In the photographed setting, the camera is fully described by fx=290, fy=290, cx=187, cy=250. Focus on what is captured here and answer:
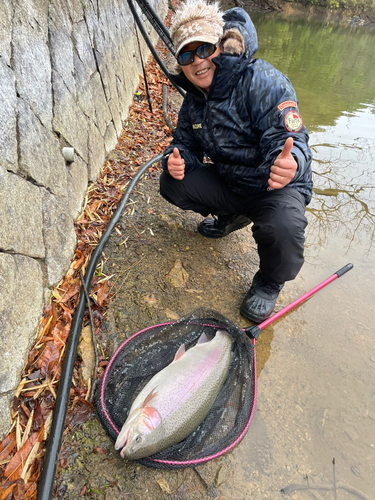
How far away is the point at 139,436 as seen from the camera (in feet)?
5.42

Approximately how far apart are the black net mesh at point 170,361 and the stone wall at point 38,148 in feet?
1.99

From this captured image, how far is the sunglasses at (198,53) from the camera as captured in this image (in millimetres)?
2219

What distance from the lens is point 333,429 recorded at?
201 centimetres

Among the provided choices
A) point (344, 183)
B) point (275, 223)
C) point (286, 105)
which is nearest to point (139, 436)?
point (275, 223)

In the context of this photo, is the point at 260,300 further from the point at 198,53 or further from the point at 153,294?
the point at 198,53

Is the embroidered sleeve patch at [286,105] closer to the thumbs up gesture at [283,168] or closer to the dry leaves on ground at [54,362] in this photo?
the thumbs up gesture at [283,168]

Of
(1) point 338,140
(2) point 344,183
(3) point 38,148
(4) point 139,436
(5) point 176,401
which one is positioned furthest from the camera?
(1) point 338,140

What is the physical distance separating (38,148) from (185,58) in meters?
1.36

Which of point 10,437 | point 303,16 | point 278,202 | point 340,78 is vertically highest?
point 303,16

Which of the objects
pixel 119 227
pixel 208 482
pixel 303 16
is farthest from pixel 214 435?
pixel 303 16

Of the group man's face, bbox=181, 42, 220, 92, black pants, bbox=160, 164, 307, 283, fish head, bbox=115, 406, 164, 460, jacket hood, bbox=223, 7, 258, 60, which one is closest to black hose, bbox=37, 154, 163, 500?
fish head, bbox=115, 406, 164, 460

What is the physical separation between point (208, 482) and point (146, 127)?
517cm

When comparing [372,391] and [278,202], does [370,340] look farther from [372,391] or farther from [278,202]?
[278,202]

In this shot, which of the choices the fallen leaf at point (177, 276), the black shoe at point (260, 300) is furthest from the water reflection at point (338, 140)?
the fallen leaf at point (177, 276)
